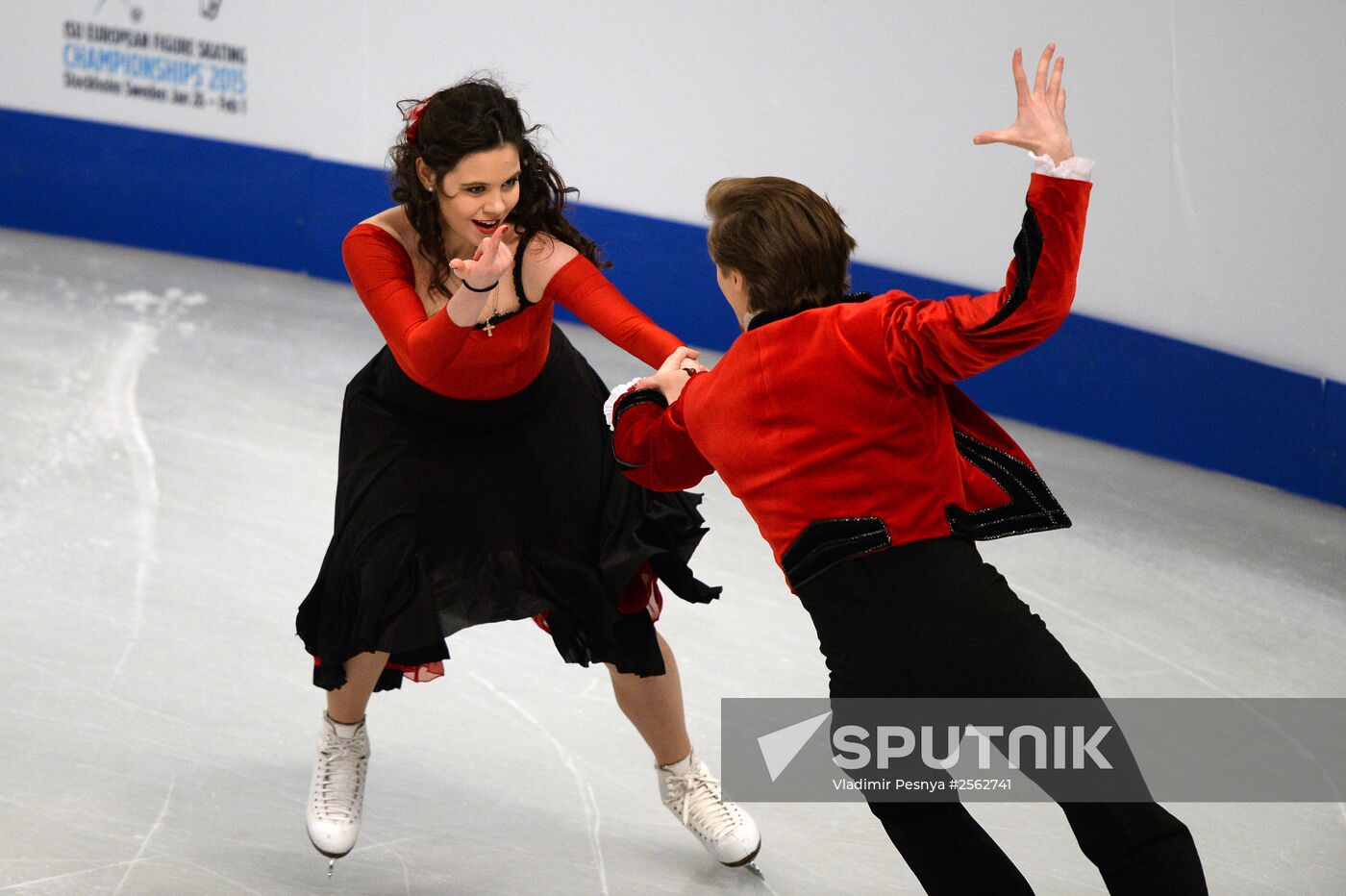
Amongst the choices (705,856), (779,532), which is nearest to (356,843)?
(705,856)

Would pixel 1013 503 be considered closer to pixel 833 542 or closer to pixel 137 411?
pixel 833 542

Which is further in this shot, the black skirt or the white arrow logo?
the white arrow logo

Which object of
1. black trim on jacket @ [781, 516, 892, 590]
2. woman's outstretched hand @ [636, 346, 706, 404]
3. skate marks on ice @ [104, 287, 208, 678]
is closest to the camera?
black trim on jacket @ [781, 516, 892, 590]

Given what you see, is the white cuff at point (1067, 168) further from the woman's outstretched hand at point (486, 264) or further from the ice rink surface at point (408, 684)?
the ice rink surface at point (408, 684)

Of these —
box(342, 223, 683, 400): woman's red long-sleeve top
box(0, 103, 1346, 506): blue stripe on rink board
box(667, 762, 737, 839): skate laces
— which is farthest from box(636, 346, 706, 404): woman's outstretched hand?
box(0, 103, 1346, 506): blue stripe on rink board

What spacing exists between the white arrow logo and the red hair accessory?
4.57ft

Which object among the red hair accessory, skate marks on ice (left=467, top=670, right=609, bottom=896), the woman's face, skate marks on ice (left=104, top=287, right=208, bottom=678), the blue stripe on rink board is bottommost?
skate marks on ice (left=467, top=670, right=609, bottom=896)

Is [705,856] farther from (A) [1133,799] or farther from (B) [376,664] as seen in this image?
(A) [1133,799]

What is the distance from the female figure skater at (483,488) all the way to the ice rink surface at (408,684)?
0.71 ft

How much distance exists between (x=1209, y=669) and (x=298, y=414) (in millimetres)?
2828

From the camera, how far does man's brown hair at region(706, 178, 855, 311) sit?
172 cm

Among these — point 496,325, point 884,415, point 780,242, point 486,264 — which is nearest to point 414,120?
point 496,325

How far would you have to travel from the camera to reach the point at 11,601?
3.26 m

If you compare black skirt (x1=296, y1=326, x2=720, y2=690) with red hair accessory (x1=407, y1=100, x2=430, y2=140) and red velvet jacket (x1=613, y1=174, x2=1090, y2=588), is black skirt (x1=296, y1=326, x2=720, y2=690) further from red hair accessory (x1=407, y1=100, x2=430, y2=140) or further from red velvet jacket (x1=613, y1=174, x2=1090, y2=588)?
red velvet jacket (x1=613, y1=174, x2=1090, y2=588)
